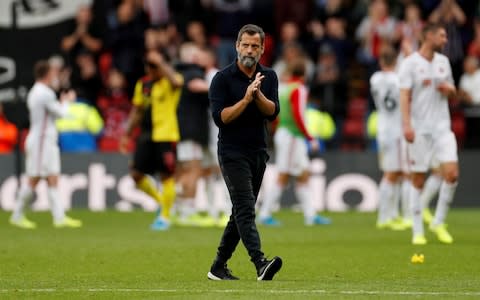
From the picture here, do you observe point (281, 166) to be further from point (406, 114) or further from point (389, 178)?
point (406, 114)

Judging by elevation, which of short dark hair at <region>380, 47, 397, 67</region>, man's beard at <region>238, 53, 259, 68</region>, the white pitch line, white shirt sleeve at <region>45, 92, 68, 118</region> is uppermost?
man's beard at <region>238, 53, 259, 68</region>

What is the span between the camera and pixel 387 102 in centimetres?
2070

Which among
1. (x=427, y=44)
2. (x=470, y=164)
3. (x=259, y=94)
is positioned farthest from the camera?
(x=470, y=164)

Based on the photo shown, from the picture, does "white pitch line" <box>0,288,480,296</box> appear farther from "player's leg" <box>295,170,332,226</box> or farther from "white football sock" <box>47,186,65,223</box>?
"player's leg" <box>295,170,332,226</box>

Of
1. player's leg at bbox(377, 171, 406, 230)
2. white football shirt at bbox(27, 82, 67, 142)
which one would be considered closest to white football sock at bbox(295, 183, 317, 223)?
player's leg at bbox(377, 171, 406, 230)

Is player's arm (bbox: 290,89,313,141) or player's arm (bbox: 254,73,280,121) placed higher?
player's arm (bbox: 254,73,280,121)

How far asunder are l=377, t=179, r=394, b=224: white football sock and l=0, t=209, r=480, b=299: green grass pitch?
351 mm

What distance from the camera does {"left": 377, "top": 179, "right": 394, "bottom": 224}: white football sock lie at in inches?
822

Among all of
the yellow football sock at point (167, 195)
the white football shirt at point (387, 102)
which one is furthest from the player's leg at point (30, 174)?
the white football shirt at point (387, 102)

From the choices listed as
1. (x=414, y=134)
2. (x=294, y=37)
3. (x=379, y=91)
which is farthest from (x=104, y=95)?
(x=414, y=134)

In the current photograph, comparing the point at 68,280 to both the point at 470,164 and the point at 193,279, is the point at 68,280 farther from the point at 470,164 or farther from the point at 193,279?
the point at 470,164

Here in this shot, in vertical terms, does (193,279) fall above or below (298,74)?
below

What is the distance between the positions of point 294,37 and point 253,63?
14850 mm

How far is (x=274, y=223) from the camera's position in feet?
71.3
